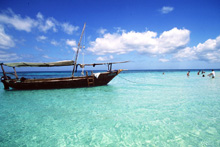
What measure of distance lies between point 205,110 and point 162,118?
10.7 ft

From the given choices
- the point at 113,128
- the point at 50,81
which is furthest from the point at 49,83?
the point at 113,128

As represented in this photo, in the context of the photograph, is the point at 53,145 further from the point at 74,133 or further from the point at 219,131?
the point at 219,131

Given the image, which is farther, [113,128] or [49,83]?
[49,83]

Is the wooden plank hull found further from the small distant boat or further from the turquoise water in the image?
the turquoise water

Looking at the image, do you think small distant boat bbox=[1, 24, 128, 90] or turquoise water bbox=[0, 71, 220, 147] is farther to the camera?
small distant boat bbox=[1, 24, 128, 90]

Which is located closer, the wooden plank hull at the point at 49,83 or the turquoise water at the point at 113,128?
the turquoise water at the point at 113,128

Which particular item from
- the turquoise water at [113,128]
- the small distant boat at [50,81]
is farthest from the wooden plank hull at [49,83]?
the turquoise water at [113,128]

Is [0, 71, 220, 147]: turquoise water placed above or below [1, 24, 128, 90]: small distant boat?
below

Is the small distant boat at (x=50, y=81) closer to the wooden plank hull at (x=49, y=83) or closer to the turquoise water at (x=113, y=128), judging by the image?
the wooden plank hull at (x=49, y=83)

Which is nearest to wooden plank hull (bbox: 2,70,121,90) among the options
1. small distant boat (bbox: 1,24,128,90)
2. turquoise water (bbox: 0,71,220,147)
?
small distant boat (bbox: 1,24,128,90)

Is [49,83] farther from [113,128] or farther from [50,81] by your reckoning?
[113,128]

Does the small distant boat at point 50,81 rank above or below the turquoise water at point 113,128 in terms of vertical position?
above

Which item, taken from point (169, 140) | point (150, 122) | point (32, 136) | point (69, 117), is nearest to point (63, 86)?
point (69, 117)

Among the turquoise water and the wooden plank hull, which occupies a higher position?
the wooden plank hull
